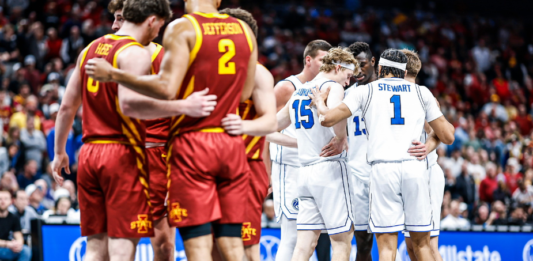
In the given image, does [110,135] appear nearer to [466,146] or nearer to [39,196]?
[39,196]

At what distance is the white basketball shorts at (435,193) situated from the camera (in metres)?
7.09

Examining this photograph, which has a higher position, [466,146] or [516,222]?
[466,146]

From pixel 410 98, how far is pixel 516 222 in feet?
26.2

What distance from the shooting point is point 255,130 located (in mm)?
4719

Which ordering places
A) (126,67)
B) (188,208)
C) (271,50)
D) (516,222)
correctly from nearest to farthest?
1. (188,208)
2. (126,67)
3. (516,222)
4. (271,50)

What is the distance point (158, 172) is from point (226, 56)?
1650mm

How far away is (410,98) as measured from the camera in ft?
21.5

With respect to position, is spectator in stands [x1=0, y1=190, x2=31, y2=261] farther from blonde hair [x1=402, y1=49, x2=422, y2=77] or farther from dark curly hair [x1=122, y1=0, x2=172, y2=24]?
blonde hair [x1=402, y1=49, x2=422, y2=77]

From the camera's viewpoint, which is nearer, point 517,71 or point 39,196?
point 39,196

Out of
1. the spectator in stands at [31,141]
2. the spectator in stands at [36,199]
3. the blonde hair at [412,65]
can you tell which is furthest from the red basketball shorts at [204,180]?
the spectator in stands at [31,141]

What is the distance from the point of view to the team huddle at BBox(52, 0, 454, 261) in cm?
438

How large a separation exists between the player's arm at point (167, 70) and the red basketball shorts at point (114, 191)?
69 cm

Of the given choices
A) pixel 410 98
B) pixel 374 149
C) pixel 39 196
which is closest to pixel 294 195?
pixel 374 149

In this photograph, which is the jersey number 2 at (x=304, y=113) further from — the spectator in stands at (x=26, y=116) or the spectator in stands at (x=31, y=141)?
the spectator in stands at (x=26, y=116)
